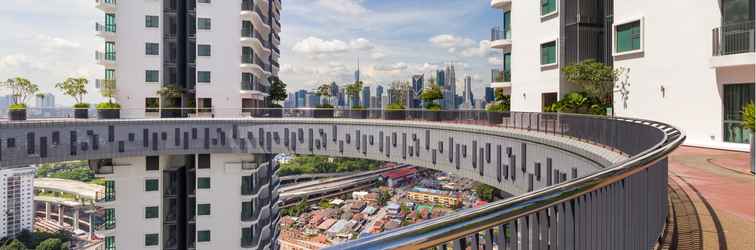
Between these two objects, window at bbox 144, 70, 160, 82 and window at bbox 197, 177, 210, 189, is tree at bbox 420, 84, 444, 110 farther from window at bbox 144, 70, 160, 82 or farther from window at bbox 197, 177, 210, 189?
window at bbox 144, 70, 160, 82

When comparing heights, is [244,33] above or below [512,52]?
above

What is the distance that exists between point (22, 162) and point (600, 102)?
33132mm

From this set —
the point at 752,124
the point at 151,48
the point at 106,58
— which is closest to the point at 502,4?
the point at 752,124

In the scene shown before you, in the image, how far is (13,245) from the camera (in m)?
37.9

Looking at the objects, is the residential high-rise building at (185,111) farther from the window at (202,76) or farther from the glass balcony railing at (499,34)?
the glass balcony railing at (499,34)

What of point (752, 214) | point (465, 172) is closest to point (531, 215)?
point (752, 214)

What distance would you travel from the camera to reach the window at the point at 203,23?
1380 inches

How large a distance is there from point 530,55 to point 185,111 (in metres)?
25.1

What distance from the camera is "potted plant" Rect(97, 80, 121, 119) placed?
27281 millimetres

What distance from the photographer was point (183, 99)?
36469mm

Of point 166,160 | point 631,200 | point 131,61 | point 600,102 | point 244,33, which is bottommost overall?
point 166,160

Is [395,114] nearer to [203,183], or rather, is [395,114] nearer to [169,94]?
[203,183]

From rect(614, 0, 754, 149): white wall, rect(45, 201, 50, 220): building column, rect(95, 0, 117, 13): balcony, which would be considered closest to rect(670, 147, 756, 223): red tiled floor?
rect(614, 0, 754, 149): white wall

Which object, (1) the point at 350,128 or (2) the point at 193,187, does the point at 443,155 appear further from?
(2) the point at 193,187
